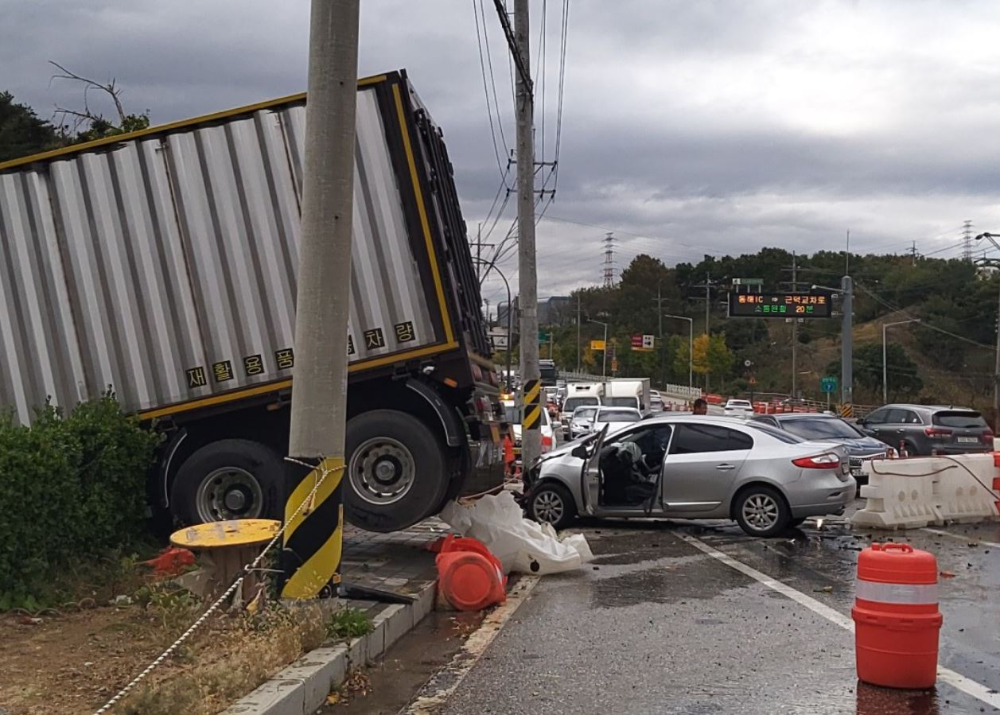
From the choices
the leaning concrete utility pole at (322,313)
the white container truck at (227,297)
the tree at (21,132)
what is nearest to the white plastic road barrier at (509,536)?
the white container truck at (227,297)

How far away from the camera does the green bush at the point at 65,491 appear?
290 inches

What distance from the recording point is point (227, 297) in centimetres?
1010

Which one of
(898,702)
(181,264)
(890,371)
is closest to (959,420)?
(181,264)

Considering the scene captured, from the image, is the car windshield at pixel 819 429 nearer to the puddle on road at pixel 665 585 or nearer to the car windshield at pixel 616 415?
the puddle on road at pixel 665 585

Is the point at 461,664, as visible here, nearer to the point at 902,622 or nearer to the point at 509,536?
the point at 902,622

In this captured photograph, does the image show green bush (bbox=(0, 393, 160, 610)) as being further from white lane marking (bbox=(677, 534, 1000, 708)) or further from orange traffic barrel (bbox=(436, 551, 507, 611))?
white lane marking (bbox=(677, 534, 1000, 708))

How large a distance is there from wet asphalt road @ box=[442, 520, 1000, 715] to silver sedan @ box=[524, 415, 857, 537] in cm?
100

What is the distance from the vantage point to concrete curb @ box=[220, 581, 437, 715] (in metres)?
5.36

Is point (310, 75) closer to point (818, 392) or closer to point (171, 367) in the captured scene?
point (171, 367)

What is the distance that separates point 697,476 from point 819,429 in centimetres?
766

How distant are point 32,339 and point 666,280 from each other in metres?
125

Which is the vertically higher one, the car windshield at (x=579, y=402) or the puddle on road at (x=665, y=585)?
the puddle on road at (x=665, y=585)

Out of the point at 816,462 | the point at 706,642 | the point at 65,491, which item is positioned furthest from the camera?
the point at 816,462

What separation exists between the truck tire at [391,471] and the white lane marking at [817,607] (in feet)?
10.3
